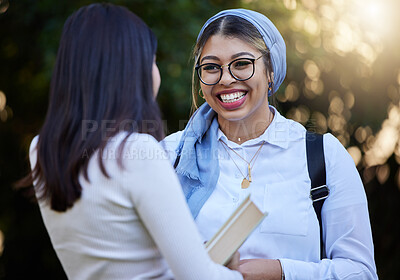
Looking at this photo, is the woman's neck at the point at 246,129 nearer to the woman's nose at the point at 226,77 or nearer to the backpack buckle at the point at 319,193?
the woman's nose at the point at 226,77

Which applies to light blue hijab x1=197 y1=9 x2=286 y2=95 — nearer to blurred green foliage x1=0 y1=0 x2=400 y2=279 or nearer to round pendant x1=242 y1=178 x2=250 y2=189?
round pendant x1=242 y1=178 x2=250 y2=189

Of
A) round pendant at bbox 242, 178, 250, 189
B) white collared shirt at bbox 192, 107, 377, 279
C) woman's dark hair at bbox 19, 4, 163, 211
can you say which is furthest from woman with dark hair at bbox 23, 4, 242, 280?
round pendant at bbox 242, 178, 250, 189

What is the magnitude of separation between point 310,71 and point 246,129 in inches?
88.7

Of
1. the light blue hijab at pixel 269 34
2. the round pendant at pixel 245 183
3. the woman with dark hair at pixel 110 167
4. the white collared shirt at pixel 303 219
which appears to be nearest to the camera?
the woman with dark hair at pixel 110 167

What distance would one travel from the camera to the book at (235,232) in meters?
1.36

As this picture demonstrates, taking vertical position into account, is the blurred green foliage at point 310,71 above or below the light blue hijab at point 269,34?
below

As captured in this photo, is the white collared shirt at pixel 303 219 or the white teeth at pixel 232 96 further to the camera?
the white teeth at pixel 232 96

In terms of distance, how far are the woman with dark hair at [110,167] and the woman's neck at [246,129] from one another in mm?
849

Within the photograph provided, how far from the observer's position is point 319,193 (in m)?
1.91

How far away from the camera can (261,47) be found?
2.10 metres

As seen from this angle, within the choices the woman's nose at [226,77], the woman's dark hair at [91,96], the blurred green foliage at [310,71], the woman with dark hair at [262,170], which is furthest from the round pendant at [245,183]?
the blurred green foliage at [310,71]

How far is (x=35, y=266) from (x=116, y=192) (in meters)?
4.18

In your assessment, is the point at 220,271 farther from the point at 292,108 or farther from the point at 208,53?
the point at 292,108

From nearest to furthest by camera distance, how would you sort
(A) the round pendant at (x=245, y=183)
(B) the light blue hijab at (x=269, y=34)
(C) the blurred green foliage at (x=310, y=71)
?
(A) the round pendant at (x=245, y=183)
(B) the light blue hijab at (x=269, y=34)
(C) the blurred green foliage at (x=310, y=71)
